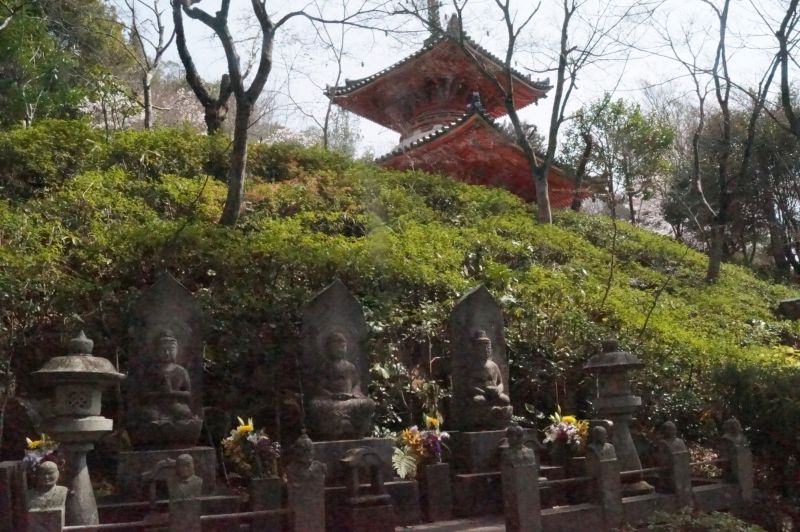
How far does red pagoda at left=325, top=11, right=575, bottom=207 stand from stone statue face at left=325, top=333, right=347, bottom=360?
12786 mm

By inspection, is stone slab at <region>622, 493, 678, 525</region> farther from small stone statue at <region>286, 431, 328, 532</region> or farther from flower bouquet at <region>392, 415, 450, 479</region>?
small stone statue at <region>286, 431, 328, 532</region>

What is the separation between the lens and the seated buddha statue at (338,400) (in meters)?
7.20

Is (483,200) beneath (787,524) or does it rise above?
above

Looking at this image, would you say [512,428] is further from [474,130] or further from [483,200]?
[474,130]

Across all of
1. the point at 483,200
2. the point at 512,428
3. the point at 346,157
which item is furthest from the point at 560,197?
the point at 512,428

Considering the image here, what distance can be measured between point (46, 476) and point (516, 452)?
140 inches

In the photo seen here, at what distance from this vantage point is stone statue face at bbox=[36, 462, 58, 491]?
4875mm

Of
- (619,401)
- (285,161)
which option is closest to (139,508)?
(619,401)

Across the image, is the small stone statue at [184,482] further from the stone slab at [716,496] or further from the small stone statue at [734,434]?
the small stone statue at [734,434]

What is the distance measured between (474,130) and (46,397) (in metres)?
14.4

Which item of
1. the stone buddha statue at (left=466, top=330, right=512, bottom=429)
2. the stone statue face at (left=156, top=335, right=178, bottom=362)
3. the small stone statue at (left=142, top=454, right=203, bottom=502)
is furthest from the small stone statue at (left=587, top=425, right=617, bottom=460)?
the stone statue face at (left=156, top=335, right=178, bottom=362)

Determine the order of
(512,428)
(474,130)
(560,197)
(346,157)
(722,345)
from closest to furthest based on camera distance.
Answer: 1. (512,428)
2. (722,345)
3. (346,157)
4. (474,130)
5. (560,197)

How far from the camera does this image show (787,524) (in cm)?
723

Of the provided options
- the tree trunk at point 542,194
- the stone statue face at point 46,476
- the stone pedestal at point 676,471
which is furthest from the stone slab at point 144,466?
the tree trunk at point 542,194
